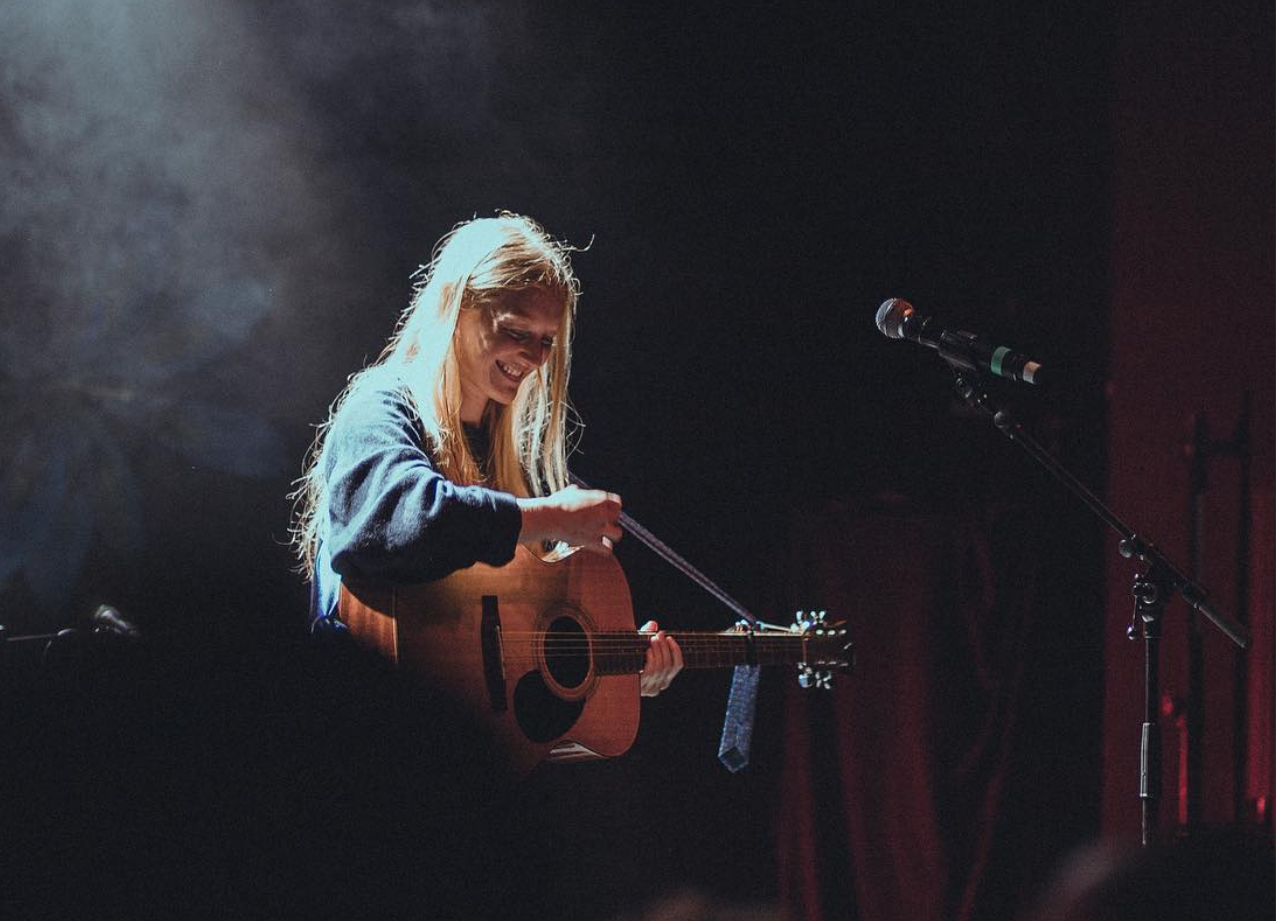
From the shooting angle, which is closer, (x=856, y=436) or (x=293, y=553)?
(x=293, y=553)

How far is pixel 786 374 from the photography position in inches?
158

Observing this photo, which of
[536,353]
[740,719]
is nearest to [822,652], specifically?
[740,719]

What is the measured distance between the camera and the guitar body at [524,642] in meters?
2.35

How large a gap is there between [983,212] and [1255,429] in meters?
1.23

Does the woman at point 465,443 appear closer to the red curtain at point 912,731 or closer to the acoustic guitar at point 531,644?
the acoustic guitar at point 531,644

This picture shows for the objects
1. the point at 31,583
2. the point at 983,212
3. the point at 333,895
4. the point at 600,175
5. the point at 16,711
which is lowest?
the point at 333,895

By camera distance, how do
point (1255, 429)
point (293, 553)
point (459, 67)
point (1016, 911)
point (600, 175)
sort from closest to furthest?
point (293, 553) < point (459, 67) < point (600, 175) < point (1016, 911) < point (1255, 429)

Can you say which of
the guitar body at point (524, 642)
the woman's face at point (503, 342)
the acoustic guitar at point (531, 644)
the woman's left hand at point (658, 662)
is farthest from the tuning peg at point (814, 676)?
the woman's face at point (503, 342)

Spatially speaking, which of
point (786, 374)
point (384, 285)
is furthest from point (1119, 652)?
point (384, 285)

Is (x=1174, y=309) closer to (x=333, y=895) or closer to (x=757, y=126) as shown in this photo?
(x=757, y=126)

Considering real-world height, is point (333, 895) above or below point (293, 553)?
below

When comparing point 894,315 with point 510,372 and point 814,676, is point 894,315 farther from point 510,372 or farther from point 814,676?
point 814,676

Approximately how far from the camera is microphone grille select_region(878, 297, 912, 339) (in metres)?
2.68

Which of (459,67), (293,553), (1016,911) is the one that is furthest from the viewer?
(1016,911)
